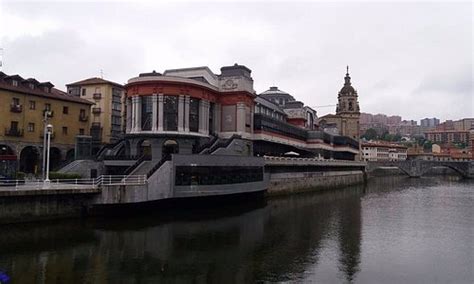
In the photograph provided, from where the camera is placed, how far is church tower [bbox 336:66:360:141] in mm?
165750

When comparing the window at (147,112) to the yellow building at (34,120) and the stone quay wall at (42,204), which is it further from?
the stone quay wall at (42,204)

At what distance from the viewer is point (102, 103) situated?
78438mm

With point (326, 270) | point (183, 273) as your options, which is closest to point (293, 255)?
point (326, 270)

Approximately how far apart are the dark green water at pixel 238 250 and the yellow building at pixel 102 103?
134 ft

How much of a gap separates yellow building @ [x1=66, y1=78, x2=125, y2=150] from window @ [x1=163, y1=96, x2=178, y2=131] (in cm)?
2393

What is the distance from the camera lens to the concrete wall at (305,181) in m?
67.0

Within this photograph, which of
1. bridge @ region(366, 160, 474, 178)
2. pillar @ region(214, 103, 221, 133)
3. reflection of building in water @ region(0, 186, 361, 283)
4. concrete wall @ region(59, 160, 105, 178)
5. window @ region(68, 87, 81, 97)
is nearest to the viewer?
reflection of building in water @ region(0, 186, 361, 283)

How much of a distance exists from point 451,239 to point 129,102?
45.7 metres

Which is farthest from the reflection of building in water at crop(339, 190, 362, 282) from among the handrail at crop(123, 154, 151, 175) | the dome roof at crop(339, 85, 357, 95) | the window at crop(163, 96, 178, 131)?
the dome roof at crop(339, 85, 357, 95)

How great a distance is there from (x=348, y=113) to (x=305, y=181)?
94.6m

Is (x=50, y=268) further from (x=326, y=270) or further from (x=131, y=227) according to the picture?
(x=326, y=270)

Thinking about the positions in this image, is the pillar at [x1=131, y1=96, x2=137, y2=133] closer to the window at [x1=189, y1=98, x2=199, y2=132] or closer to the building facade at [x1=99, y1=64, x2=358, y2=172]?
the building facade at [x1=99, y1=64, x2=358, y2=172]

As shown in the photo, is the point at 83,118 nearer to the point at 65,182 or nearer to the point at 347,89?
the point at 65,182

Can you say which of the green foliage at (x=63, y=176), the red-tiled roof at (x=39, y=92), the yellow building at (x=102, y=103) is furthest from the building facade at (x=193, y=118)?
the yellow building at (x=102, y=103)
